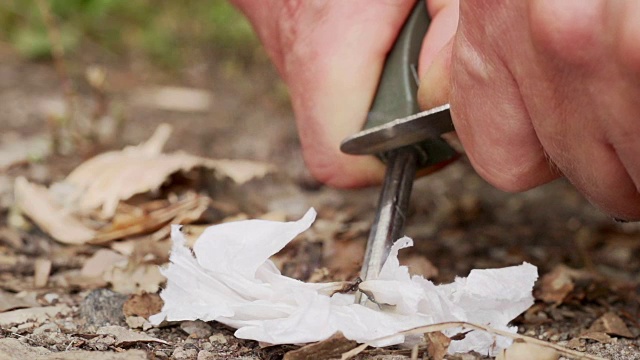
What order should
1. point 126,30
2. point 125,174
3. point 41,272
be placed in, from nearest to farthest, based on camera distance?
point 41,272 < point 125,174 < point 126,30

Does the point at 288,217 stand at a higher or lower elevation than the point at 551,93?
lower

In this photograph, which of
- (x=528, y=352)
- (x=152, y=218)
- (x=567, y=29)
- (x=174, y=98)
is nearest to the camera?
(x=567, y=29)

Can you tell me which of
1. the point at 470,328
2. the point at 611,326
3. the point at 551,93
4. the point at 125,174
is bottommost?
the point at 611,326

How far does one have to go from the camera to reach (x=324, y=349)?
2.78ft

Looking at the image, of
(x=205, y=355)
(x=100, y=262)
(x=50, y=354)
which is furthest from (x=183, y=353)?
(x=100, y=262)

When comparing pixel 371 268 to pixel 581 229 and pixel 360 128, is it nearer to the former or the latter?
pixel 360 128

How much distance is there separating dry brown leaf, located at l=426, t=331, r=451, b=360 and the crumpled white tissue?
3 centimetres

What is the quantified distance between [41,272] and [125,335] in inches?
12.6

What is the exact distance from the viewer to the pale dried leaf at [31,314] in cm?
98

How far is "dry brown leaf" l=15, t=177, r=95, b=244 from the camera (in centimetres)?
131

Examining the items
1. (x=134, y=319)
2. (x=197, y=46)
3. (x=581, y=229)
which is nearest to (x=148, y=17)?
(x=197, y=46)

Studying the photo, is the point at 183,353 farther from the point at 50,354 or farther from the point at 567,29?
the point at 567,29

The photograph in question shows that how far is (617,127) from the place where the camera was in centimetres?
73

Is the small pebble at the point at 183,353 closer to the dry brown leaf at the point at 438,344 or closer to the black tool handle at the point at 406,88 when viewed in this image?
the dry brown leaf at the point at 438,344
